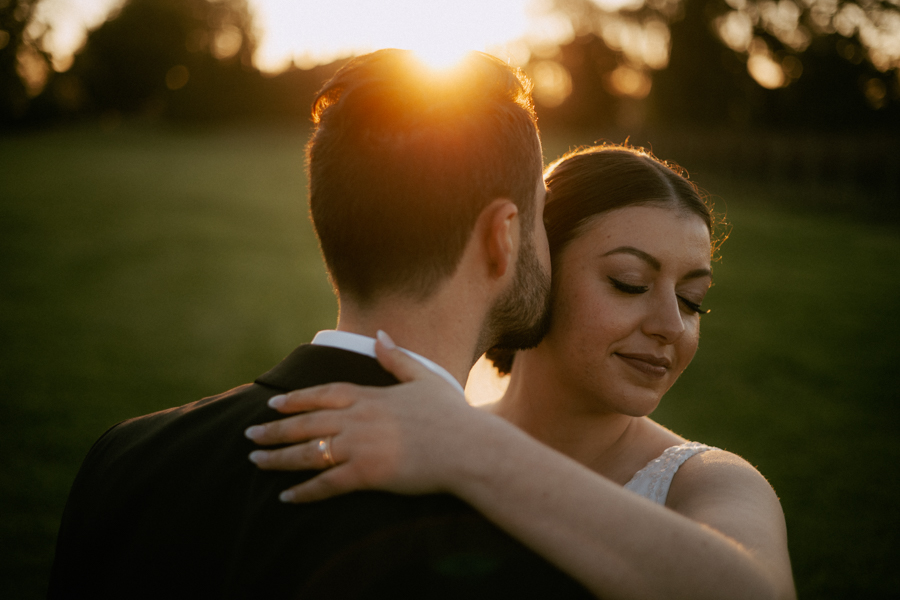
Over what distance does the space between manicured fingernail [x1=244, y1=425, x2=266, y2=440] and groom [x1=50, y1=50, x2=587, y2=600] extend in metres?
0.04

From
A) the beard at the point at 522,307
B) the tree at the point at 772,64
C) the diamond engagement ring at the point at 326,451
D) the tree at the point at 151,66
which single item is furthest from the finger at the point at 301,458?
the tree at the point at 151,66

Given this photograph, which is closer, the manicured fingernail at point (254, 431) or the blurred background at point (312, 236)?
the manicured fingernail at point (254, 431)

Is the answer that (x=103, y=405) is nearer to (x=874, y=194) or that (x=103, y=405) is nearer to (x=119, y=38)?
(x=874, y=194)

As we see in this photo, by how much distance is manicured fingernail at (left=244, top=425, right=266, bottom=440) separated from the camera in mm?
1621

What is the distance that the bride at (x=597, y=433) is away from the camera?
1.50m

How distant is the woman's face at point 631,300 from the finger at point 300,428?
1.63m

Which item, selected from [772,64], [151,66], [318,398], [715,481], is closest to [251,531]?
[318,398]

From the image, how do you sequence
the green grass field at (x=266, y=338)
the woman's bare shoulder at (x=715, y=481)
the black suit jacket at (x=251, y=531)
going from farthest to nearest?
the green grass field at (x=266, y=338), the woman's bare shoulder at (x=715, y=481), the black suit jacket at (x=251, y=531)

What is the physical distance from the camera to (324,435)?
1.55 metres

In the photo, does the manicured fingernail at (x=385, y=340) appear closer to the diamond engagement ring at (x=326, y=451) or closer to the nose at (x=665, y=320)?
the diamond engagement ring at (x=326, y=451)

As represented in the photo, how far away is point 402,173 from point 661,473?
203 cm

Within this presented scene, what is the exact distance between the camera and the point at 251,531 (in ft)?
4.93

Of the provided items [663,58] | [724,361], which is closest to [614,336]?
[724,361]

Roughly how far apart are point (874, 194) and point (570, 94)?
27207 millimetres
